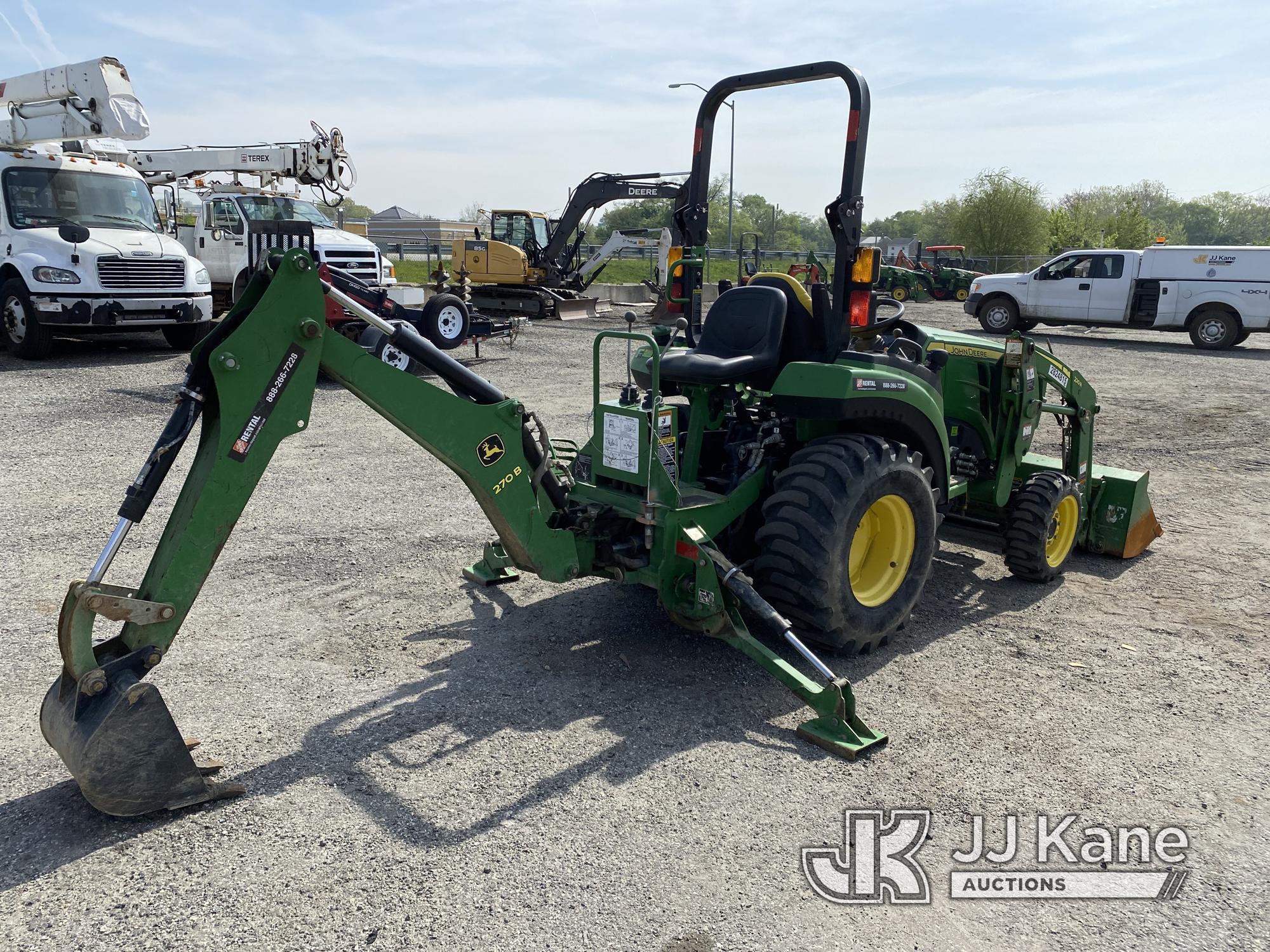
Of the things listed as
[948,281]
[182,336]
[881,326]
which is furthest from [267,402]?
[948,281]

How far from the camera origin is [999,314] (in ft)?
73.4

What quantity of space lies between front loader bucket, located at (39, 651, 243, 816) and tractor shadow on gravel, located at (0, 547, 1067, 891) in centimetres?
12

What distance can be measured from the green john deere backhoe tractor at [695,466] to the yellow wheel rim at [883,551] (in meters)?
0.01

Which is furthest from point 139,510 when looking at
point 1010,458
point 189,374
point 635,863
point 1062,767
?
point 1010,458

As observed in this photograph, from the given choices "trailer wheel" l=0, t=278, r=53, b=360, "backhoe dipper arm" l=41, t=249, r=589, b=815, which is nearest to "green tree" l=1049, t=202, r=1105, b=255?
"trailer wheel" l=0, t=278, r=53, b=360

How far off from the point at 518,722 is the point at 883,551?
2.15 meters

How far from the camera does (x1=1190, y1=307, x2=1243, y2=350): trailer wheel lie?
64.6ft

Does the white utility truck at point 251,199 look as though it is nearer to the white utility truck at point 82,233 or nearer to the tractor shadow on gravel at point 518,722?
the white utility truck at point 82,233

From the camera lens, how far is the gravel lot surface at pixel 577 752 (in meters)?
2.91

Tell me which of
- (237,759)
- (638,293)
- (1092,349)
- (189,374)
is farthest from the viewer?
(638,293)

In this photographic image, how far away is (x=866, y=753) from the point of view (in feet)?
12.7

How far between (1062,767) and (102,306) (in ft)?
43.1

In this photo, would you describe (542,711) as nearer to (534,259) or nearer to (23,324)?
(23,324)

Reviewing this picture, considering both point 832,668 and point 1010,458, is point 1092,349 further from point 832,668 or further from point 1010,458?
point 832,668
